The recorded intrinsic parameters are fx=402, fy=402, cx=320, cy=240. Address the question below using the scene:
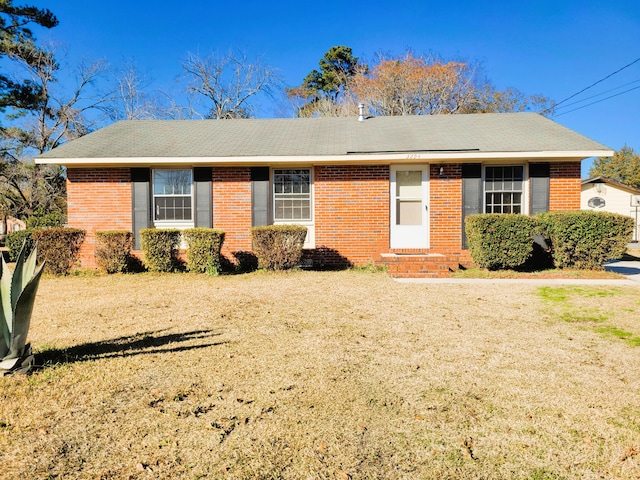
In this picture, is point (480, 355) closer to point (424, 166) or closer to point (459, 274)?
point (459, 274)

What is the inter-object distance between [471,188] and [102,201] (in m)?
9.46

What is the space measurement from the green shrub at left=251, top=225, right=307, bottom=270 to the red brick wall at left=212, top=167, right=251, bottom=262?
121 centimetres

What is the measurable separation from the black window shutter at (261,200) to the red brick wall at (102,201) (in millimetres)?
3195

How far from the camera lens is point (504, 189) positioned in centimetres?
1021

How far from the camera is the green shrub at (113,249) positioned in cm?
921

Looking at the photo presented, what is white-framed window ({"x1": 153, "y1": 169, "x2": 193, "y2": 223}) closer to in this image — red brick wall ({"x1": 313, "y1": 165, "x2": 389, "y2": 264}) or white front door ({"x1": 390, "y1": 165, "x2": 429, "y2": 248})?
red brick wall ({"x1": 313, "y1": 165, "x2": 389, "y2": 264})

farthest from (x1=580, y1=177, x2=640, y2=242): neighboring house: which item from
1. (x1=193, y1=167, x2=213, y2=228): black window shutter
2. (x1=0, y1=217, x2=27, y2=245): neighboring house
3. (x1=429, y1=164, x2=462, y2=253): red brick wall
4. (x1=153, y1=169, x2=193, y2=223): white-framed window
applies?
(x1=0, y1=217, x2=27, y2=245): neighboring house

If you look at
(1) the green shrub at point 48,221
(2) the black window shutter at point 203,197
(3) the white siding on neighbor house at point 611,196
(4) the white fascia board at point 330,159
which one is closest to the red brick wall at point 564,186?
(4) the white fascia board at point 330,159

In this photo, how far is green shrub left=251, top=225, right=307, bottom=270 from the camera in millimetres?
9086

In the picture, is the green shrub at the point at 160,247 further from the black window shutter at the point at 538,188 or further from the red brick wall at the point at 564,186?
the red brick wall at the point at 564,186

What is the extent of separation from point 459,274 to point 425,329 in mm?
4590

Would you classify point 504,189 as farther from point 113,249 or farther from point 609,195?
point 609,195

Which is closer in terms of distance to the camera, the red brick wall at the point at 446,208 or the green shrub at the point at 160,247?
the green shrub at the point at 160,247

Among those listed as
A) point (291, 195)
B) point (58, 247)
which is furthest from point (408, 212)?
point (58, 247)
